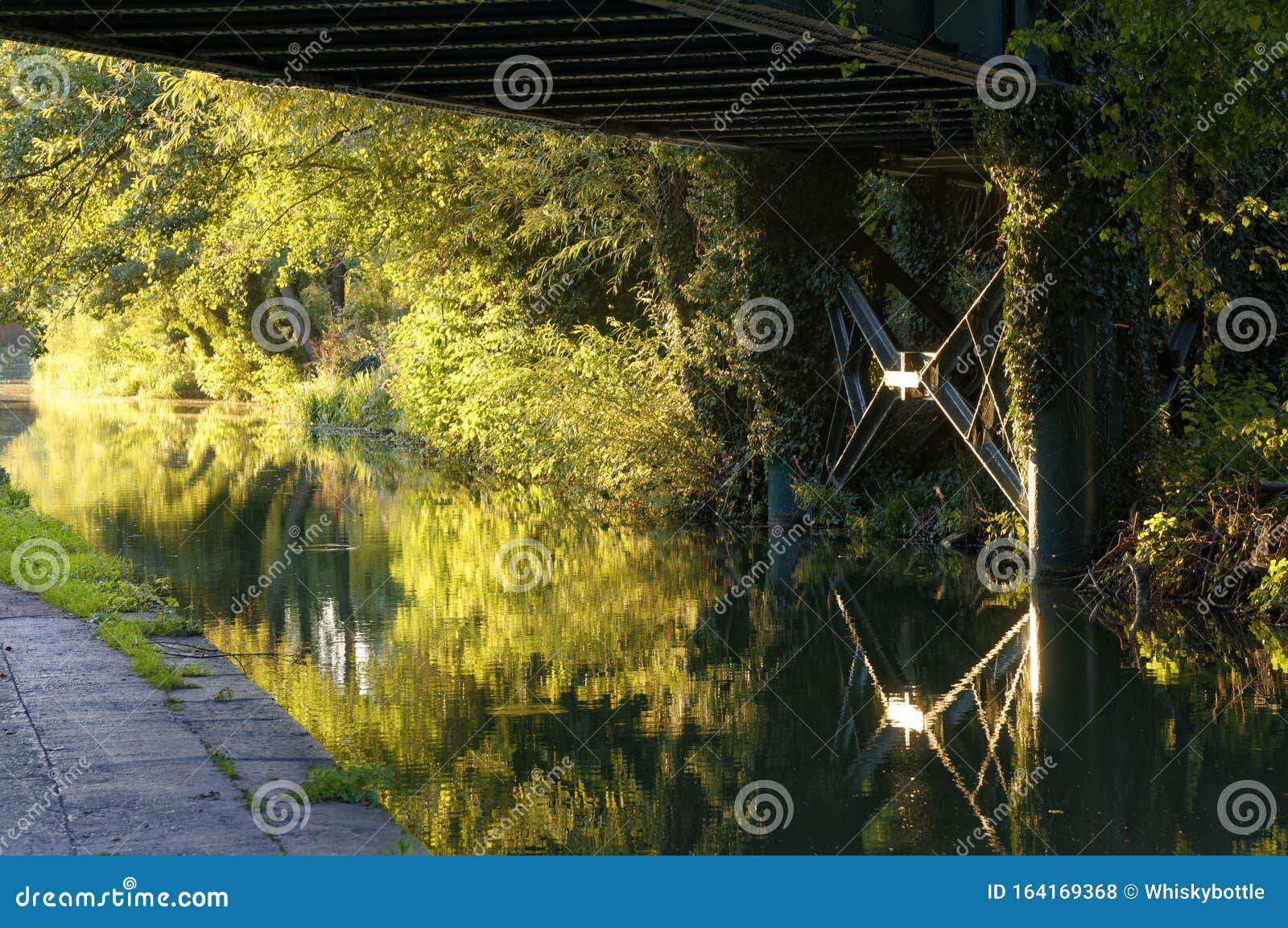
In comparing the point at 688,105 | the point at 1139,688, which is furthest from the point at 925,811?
the point at 688,105

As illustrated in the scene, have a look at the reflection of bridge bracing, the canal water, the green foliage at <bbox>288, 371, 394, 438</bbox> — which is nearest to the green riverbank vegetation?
the canal water

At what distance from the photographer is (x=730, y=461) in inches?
781

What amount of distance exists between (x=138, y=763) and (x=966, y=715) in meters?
4.72

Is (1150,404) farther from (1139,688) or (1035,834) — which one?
(1035,834)

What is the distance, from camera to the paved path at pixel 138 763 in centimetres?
584

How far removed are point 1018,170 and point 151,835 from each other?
10.1m

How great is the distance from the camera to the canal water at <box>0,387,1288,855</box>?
6938mm

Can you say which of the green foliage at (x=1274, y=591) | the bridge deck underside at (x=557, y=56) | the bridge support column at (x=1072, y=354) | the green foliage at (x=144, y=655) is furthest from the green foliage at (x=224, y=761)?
the bridge support column at (x=1072, y=354)

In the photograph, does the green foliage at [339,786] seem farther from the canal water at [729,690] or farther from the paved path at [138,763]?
the canal water at [729,690]

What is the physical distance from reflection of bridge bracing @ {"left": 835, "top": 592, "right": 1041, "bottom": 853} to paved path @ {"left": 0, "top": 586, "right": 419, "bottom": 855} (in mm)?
2805

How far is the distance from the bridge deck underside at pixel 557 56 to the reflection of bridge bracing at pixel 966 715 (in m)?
4.41

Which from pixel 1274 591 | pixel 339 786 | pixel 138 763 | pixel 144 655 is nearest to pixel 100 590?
pixel 144 655

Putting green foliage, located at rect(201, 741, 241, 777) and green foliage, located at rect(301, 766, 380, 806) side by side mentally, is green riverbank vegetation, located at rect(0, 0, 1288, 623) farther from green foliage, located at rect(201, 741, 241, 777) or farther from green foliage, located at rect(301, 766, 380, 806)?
green foliage, located at rect(201, 741, 241, 777)

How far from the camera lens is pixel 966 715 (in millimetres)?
9094
